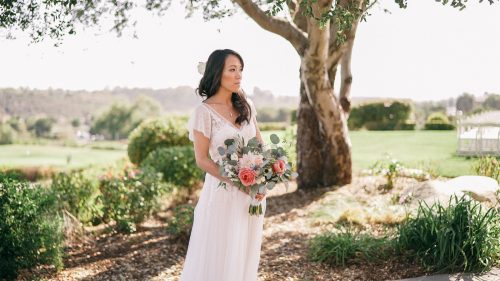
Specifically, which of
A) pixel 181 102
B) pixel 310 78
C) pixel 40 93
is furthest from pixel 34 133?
pixel 310 78

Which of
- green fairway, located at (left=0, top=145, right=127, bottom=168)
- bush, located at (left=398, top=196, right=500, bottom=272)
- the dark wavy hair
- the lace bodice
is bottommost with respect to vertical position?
green fairway, located at (left=0, top=145, right=127, bottom=168)

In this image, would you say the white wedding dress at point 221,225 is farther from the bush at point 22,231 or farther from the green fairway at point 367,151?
the green fairway at point 367,151

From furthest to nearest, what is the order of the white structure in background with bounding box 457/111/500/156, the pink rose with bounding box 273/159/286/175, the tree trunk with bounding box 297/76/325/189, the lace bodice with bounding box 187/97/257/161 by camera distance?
the white structure in background with bounding box 457/111/500/156 → the tree trunk with bounding box 297/76/325/189 → the lace bodice with bounding box 187/97/257/161 → the pink rose with bounding box 273/159/286/175

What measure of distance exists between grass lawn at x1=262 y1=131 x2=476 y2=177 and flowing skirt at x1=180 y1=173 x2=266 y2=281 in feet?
27.6

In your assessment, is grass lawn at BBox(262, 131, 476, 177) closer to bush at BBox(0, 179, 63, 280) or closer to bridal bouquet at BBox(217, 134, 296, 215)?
bush at BBox(0, 179, 63, 280)

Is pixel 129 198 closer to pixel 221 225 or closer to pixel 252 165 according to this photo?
pixel 221 225

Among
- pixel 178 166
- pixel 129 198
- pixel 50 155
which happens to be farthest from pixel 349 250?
pixel 50 155

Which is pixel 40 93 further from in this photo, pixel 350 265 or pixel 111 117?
pixel 350 265

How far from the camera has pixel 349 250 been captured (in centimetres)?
557

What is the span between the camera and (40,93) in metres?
29.6

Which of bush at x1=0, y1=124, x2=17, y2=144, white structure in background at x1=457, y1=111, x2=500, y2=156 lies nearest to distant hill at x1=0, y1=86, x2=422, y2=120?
bush at x1=0, y1=124, x2=17, y2=144

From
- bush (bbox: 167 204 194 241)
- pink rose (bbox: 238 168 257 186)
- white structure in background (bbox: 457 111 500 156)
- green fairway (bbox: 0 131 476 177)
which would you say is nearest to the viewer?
pink rose (bbox: 238 168 257 186)

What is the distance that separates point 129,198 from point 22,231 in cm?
270

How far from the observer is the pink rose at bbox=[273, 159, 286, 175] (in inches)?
138
